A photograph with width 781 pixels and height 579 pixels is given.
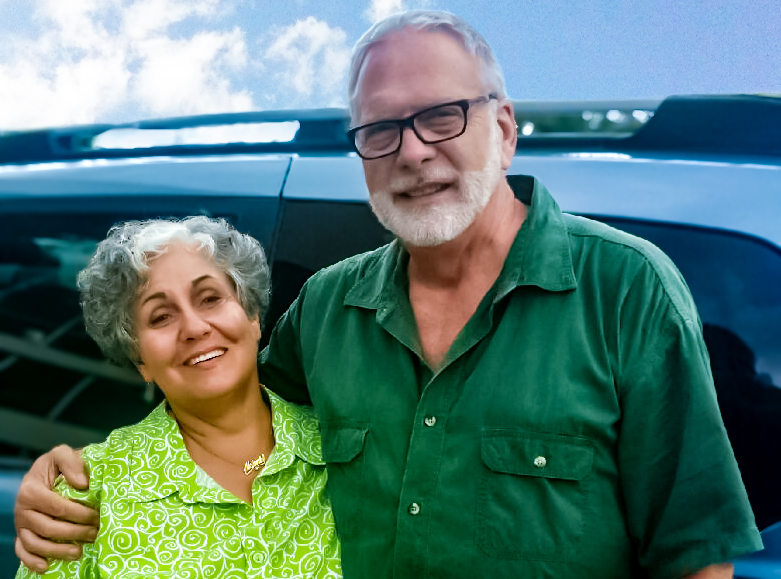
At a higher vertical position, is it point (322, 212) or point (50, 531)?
point (322, 212)

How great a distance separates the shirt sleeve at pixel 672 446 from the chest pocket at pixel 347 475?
538mm

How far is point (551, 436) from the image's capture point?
4.50 ft

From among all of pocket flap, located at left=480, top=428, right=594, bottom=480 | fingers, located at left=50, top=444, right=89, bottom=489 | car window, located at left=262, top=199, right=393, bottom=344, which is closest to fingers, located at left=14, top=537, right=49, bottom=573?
fingers, located at left=50, top=444, right=89, bottom=489

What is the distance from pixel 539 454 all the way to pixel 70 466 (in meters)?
1.03

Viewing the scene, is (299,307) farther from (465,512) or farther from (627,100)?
(627,100)

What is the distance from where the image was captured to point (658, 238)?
1.54m

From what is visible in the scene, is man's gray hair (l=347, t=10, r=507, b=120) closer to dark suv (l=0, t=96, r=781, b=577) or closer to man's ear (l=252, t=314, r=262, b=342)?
dark suv (l=0, t=96, r=781, b=577)

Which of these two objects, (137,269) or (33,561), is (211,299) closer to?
(137,269)

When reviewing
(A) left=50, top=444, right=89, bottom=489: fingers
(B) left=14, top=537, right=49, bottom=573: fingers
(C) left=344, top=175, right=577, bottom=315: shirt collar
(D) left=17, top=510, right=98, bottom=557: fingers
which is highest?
(C) left=344, top=175, right=577, bottom=315: shirt collar

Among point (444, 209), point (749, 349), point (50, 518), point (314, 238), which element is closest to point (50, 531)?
point (50, 518)

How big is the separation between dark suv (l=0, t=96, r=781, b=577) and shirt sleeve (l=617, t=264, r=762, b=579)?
6 centimetres

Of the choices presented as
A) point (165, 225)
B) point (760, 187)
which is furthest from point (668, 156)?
point (165, 225)

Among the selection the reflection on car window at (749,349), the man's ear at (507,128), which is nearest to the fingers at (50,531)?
the man's ear at (507,128)

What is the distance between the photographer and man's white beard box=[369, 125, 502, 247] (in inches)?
61.6
